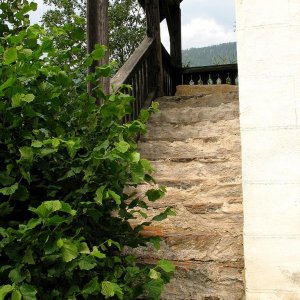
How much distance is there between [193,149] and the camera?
465 cm

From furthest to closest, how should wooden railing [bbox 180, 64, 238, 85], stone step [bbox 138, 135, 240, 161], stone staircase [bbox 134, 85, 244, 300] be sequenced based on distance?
1. wooden railing [bbox 180, 64, 238, 85]
2. stone step [bbox 138, 135, 240, 161]
3. stone staircase [bbox 134, 85, 244, 300]

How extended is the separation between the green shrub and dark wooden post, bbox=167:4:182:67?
5909mm

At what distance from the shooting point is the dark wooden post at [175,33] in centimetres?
820

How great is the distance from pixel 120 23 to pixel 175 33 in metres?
6.31

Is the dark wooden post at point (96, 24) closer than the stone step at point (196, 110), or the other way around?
the dark wooden post at point (96, 24)

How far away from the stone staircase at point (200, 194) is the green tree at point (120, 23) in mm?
8295

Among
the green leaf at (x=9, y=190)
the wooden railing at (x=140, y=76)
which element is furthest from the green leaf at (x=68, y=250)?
the wooden railing at (x=140, y=76)

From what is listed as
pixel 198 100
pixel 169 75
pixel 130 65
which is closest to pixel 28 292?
pixel 130 65

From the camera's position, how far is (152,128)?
5.29m

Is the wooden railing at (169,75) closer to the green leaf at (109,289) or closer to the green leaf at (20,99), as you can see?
the green leaf at (20,99)

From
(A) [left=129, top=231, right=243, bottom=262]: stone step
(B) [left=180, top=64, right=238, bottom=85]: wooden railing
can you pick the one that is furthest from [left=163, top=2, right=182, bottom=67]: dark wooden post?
(A) [left=129, top=231, right=243, bottom=262]: stone step

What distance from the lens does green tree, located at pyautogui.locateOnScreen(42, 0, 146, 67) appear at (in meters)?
13.8

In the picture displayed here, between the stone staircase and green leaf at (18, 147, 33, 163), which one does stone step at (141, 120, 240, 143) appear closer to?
the stone staircase

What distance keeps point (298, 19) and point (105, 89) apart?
1.70 metres
